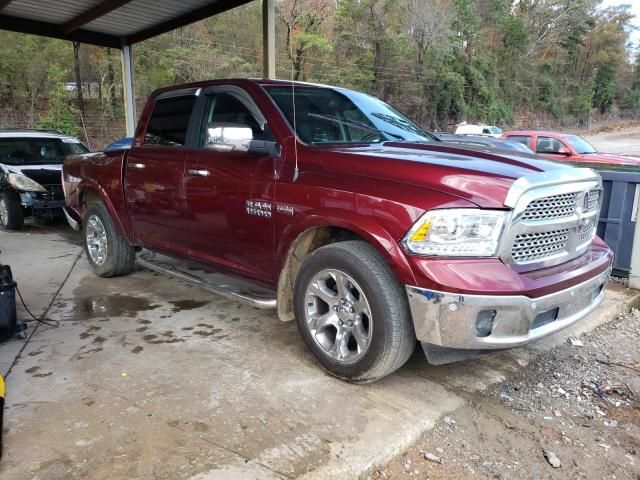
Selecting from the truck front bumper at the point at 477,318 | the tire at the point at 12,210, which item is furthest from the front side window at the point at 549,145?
the tire at the point at 12,210

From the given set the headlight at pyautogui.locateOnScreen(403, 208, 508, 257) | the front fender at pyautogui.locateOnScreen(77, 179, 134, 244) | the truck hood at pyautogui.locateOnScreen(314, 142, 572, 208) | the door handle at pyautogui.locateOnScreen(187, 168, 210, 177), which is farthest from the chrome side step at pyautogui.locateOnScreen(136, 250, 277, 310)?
the headlight at pyautogui.locateOnScreen(403, 208, 508, 257)

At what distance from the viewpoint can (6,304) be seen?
11.8 feet

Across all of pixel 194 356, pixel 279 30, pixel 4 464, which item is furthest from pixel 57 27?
pixel 279 30

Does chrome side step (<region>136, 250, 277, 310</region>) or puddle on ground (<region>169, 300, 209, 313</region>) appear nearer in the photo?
chrome side step (<region>136, 250, 277, 310</region>)

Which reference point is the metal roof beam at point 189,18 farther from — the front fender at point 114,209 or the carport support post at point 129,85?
the front fender at point 114,209

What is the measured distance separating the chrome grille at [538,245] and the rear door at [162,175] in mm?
2548

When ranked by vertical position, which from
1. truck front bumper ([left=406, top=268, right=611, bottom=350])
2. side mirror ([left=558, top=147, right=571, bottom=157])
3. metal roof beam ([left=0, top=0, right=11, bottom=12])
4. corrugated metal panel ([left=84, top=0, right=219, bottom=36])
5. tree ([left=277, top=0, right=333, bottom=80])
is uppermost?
A: tree ([left=277, top=0, right=333, bottom=80])

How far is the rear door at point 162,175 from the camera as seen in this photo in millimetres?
4293

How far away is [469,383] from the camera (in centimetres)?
334

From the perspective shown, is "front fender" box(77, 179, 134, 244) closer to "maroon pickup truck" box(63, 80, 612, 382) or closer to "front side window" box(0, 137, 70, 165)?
"maroon pickup truck" box(63, 80, 612, 382)

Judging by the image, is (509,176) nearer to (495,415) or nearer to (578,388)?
(495,415)

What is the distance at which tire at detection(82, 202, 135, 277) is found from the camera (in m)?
5.33

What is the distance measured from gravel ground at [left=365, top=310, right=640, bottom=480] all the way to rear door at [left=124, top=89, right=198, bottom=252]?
2.60 metres

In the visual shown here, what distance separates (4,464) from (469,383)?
259cm
